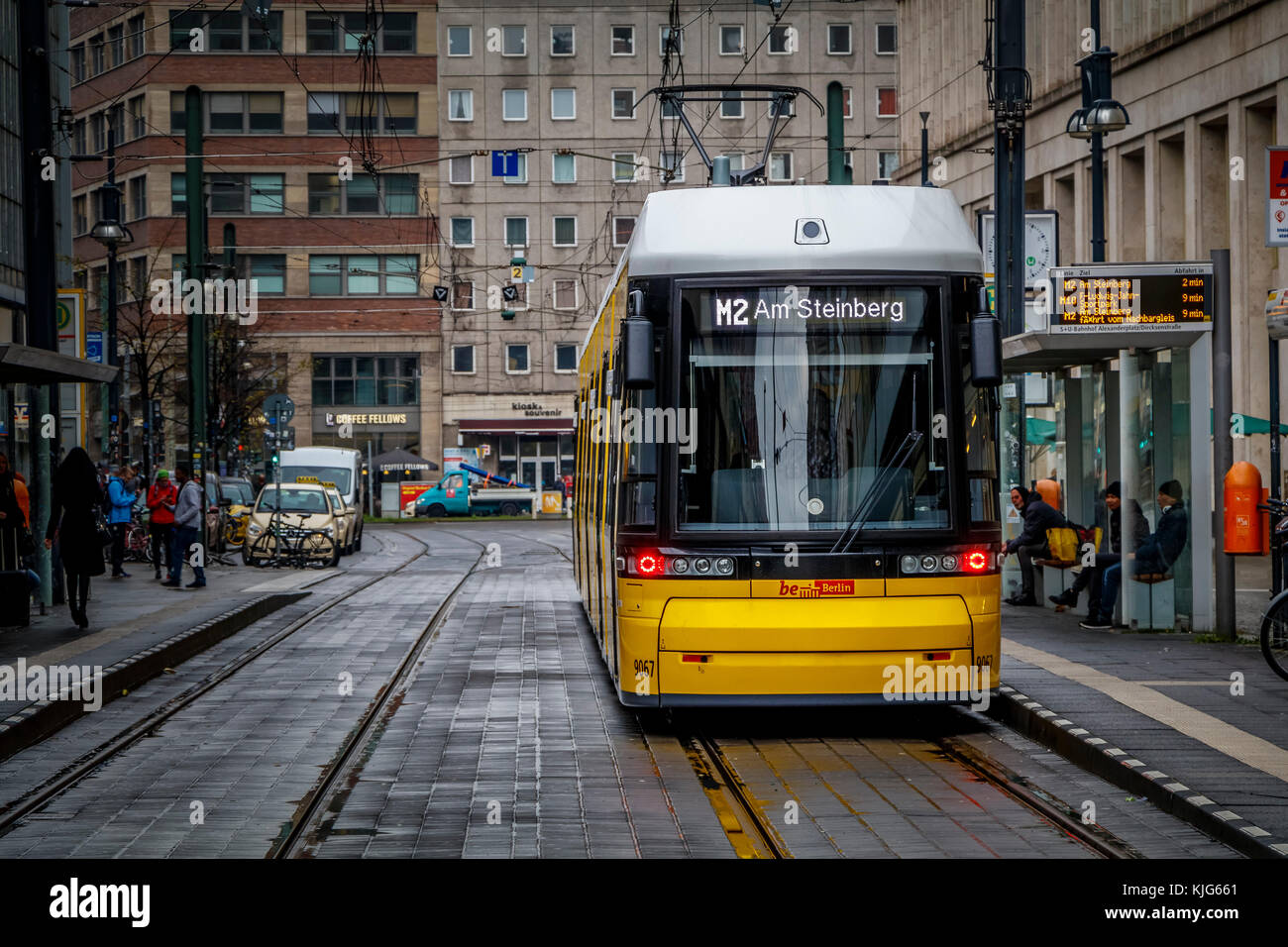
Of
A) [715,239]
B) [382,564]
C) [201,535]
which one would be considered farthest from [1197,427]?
[382,564]

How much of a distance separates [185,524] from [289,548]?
950 centimetres

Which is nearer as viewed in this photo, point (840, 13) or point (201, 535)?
point (201, 535)

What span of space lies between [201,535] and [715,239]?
1629 cm

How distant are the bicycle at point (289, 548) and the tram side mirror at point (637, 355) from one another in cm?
2463

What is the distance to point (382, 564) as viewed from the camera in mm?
35500

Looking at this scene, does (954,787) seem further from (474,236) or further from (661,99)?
(474,236)

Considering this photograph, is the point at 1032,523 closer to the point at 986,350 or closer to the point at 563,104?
the point at 986,350

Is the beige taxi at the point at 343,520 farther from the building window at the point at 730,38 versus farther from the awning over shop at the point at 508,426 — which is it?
the building window at the point at 730,38

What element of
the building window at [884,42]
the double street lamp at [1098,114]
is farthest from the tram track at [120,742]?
the building window at [884,42]

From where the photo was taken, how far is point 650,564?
10.6 meters

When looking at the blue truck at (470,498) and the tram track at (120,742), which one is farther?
the blue truck at (470,498)

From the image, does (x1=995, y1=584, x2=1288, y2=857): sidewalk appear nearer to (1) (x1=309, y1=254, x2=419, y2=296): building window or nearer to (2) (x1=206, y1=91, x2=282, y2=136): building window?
(1) (x1=309, y1=254, x2=419, y2=296): building window

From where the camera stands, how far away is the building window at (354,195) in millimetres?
70562

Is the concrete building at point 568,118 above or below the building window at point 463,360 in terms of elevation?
above
